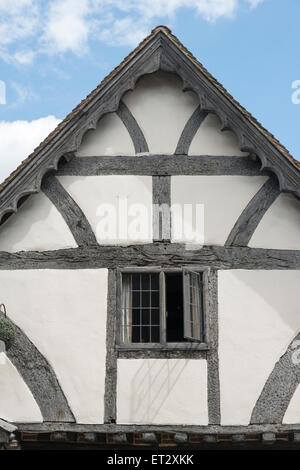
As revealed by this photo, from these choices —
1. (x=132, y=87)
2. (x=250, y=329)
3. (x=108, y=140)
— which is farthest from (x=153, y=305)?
(x=132, y=87)

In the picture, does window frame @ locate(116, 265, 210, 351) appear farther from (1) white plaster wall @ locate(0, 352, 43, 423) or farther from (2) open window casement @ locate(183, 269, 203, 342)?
(1) white plaster wall @ locate(0, 352, 43, 423)

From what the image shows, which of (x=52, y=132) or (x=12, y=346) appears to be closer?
(x=12, y=346)

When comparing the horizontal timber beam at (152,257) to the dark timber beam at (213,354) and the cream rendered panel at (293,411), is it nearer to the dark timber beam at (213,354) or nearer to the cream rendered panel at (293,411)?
the dark timber beam at (213,354)

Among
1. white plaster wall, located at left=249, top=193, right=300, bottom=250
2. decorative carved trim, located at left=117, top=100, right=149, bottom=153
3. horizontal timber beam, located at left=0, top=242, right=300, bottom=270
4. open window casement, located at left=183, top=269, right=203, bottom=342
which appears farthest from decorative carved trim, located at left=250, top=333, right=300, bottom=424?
decorative carved trim, located at left=117, top=100, right=149, bottom=153

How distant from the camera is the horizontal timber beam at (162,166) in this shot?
10695mm

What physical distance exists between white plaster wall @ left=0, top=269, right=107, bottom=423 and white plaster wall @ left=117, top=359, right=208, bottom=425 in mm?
347

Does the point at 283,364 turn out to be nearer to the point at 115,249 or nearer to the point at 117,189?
the point at 115,249

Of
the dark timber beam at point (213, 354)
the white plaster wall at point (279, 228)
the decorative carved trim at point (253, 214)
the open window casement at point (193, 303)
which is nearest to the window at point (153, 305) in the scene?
the open window casement at point (193, 303)

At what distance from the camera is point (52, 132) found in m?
10.6

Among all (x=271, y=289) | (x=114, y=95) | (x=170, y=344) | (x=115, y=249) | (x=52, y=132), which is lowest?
(x=170, y=344)

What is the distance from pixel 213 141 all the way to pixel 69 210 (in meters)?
2.48

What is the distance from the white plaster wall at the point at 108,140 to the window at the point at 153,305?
2.00 m
